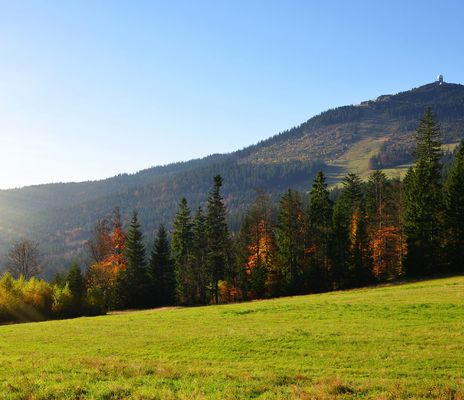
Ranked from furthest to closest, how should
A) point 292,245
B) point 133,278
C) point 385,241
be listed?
1. point 133,278
2. point 385,241
3. point 292,245

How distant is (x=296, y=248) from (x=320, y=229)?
184 inches

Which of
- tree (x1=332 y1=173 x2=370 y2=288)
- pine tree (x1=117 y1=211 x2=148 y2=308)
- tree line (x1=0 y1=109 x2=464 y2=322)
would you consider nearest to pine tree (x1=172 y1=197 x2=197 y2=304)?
tree line (x1=0 y1=109 x2=464 y2=322)

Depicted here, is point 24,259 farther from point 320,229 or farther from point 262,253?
point 320,229

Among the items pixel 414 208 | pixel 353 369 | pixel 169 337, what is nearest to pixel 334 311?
pixel 169 337

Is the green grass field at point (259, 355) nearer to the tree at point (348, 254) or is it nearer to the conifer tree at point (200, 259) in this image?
the tree at point (348, 254)

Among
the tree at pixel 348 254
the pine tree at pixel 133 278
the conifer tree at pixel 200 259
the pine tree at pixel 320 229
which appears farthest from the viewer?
the pine tree at pixel 133 278

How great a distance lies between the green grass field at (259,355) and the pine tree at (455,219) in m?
25.0

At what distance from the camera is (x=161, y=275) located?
7594 centimetres

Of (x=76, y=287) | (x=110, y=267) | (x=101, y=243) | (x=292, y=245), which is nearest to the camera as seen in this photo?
(x=292, y=245)

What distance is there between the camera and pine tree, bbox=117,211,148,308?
71.9m

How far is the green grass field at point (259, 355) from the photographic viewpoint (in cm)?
1352

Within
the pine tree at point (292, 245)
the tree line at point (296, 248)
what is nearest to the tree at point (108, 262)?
the tree line at point (296, 248)

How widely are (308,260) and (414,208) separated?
17.6 m

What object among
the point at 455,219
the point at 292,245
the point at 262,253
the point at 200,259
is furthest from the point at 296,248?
the point at 455,219
